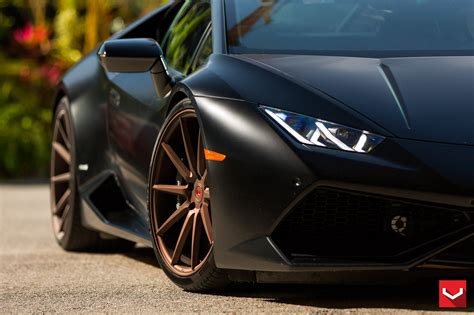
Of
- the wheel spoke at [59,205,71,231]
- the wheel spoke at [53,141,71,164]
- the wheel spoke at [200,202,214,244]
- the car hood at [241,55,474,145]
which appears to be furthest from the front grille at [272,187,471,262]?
the wheel spoke at [53,141,71,164]

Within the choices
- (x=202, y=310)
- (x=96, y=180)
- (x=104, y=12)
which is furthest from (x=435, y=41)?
(x=104, y=12)

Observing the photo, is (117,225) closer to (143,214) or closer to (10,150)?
(143,214)

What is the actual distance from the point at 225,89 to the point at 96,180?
2.17 meters

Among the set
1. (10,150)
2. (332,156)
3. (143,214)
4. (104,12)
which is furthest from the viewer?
(104,12)

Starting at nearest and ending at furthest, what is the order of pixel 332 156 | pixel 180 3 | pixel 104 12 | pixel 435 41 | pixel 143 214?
pixel 332 156 → pixel 435 41 → pixel 143 214 → pixel 180 3 → pixel 104 12

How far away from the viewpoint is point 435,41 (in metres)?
5.70

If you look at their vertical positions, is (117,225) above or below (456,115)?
below

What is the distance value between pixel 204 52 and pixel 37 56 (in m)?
11.2

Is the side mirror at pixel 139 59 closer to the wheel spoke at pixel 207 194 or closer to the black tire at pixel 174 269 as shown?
the black tire at pixel 174 269

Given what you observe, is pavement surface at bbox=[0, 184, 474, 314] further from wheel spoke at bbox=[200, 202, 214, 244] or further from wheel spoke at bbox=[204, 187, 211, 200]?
wheel spoke at bbox=[204, 187, 211, 200]

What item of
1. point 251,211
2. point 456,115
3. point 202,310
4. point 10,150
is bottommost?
point 10,150

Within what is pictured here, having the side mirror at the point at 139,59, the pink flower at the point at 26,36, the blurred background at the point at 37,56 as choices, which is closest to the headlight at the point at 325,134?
the side mirror at the point at 139,59

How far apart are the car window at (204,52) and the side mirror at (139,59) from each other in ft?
0.52

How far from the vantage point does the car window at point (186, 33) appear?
617 centimetres
